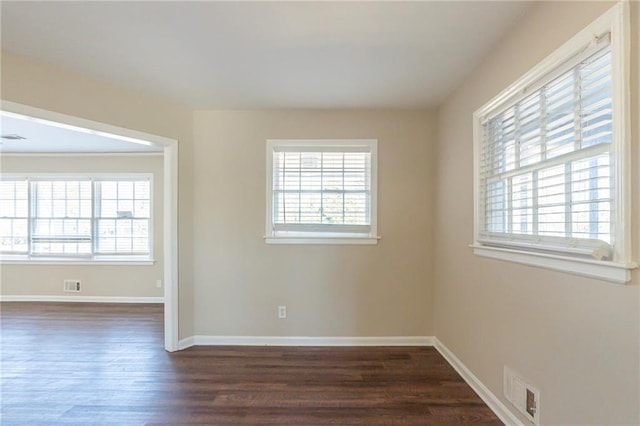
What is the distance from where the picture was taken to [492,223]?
2215 mm

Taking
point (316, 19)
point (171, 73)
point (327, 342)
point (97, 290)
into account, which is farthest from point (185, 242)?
point (97, 290)

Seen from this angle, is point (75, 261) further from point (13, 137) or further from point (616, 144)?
point (616, 144)

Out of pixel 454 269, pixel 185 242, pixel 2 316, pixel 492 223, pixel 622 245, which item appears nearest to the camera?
pixel 622 245

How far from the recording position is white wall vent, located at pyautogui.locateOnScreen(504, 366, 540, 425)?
1.73 m

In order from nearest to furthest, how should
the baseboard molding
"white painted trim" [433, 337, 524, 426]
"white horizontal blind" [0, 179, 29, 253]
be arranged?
1. "white painted trim" [433, 337, 524, 426]
2. the baseboard molding
3. "white horizontal blind" [0, 179, 29, 253]

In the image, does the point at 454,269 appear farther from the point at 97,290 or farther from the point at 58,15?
the point at 97,290

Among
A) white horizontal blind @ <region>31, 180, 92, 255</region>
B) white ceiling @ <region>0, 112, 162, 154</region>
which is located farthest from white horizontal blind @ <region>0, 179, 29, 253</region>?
white ceiling @ <region>0, 112, 162, 154</region>

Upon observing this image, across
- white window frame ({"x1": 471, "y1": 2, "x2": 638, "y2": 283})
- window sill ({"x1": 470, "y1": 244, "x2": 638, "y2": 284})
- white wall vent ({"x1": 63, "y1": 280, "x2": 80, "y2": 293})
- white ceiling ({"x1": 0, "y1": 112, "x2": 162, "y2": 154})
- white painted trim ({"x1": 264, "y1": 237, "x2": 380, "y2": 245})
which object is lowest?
white wall vent ({"x1": 63, "y1": 280, "x2": 80, "y2": 293})

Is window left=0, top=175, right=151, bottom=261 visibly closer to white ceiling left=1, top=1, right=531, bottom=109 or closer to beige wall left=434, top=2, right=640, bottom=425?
white ceiling left=1, top=1, right=531, bottom=109

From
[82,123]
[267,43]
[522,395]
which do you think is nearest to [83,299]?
[82,123]

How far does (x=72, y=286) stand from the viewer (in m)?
5.14

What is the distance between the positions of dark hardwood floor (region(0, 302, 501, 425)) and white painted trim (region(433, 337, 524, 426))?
0.05 meters

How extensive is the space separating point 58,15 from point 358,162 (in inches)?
101

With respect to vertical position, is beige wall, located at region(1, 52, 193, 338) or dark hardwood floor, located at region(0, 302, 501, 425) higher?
beige wall, located at region(1, 52, 193, 338)
